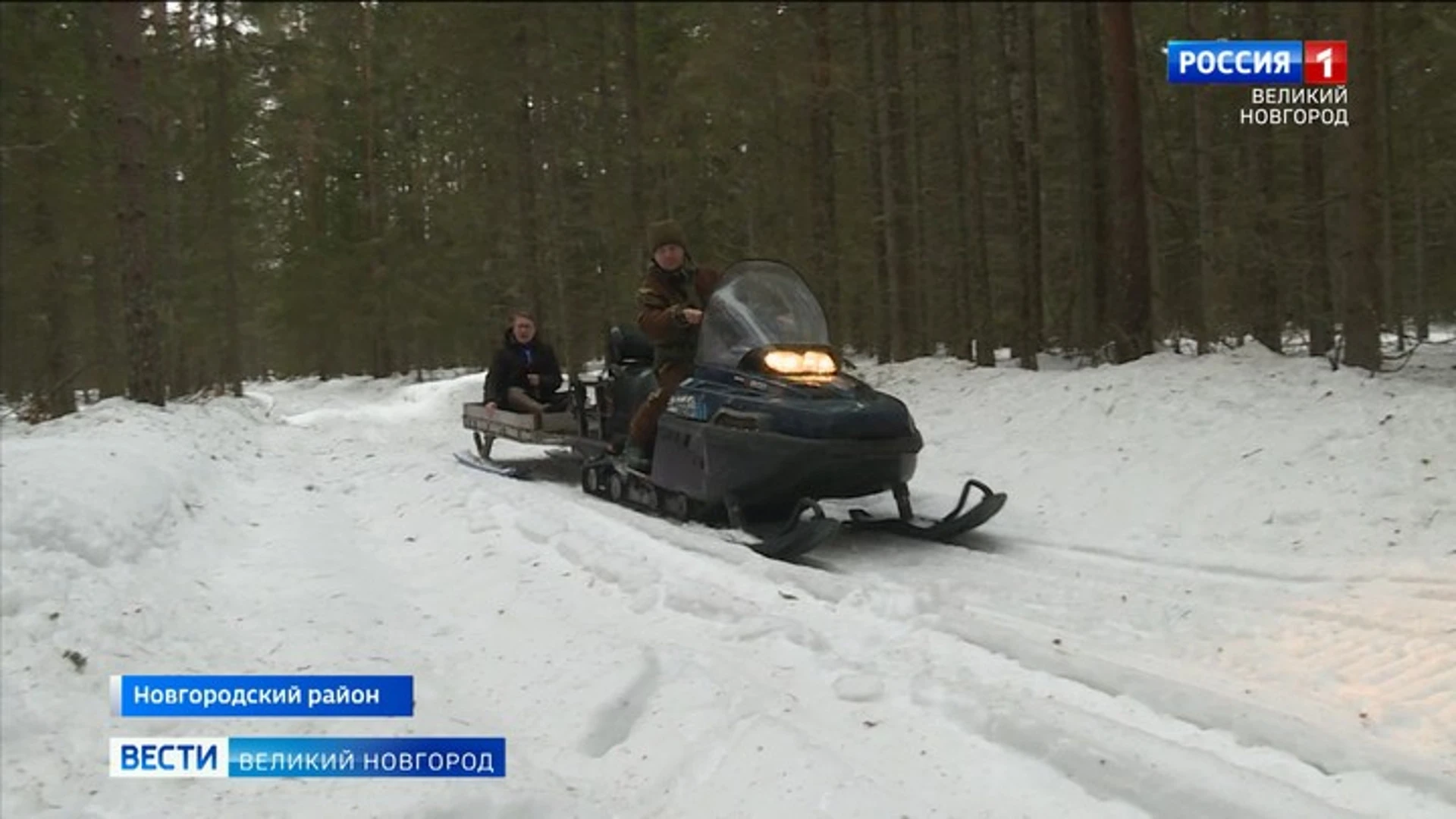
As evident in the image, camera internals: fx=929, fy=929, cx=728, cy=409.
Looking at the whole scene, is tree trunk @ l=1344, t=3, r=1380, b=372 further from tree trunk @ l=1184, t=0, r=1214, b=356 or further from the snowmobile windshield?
the snowmobile windshield

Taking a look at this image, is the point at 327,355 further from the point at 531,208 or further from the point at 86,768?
the point at 86,768

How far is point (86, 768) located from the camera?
3080 millimetres

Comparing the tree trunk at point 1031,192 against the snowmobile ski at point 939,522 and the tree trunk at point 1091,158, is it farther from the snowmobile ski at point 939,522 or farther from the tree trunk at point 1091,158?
the snowmobile ski at point 939,522

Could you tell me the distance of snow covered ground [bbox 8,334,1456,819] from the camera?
117 inches

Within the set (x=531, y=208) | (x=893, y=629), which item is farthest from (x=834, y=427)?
(x=531, y=208)

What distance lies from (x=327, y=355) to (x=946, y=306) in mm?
26408

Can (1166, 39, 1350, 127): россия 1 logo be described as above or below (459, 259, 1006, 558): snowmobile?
above

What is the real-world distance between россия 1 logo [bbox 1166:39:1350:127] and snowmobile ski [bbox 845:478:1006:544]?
5.83m
